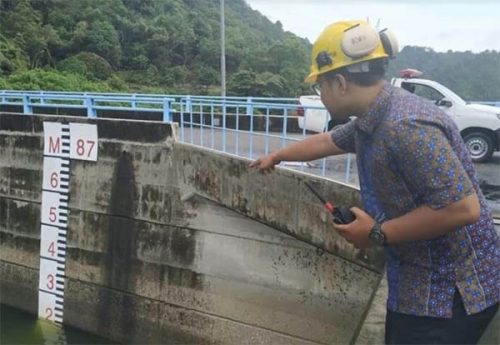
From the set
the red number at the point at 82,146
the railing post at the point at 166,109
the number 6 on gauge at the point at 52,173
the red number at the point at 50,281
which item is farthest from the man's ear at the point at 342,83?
the red number at the point at 50,281

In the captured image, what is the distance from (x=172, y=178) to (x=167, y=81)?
76.6 ft

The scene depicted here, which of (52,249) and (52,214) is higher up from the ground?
(52,214)

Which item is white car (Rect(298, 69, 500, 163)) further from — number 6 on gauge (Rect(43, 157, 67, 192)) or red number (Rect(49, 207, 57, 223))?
red number (Rect(49, 207, 57, 223))

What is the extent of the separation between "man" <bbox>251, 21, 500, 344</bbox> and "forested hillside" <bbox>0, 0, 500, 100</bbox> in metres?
17.0

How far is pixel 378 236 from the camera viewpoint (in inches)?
53.4

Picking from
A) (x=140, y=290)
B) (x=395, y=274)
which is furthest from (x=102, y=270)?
(x=395, y=274)

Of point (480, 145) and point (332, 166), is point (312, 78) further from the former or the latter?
point (480, 145)

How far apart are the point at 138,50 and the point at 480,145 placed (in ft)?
78.4

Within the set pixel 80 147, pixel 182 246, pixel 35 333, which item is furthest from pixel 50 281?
pixel 182 246

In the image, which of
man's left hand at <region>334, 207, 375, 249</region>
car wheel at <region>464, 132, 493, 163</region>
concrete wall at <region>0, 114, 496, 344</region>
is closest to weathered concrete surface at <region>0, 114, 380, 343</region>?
concrete wall at <region>0, 114, 496, 344</region>

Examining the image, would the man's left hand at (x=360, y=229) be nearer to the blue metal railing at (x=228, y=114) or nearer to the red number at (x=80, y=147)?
the blue metal railing at (x=228, y=114)

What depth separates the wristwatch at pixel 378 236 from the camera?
4.42 ft

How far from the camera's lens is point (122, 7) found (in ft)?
97.0

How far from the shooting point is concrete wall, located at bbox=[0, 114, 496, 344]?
167 inches
